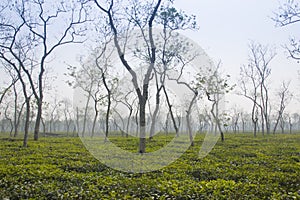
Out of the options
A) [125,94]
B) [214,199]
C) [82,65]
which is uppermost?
[82,65]

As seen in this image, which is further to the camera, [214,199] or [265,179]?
[265,179]

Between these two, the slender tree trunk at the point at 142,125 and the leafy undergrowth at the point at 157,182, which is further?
the slender tree trunk at the point at 142,125

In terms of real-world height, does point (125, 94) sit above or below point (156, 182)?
above

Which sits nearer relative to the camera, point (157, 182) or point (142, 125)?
point (157, 182)

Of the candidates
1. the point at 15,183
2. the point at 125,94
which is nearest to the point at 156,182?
the point at 15,183

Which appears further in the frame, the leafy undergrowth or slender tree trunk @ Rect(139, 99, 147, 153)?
slender tree trunk @ Rect(139, 99, 147, 153)

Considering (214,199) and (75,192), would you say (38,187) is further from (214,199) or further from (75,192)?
(214,199)

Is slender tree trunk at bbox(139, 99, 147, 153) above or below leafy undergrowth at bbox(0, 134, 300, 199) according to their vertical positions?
above

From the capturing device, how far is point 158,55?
26078 mm

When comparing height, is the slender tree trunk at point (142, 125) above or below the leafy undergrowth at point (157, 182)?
above

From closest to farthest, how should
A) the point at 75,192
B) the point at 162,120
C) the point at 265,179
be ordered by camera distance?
the point at 75,192 → the point at 265,179 → the point at 162,120

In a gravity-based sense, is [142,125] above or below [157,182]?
above

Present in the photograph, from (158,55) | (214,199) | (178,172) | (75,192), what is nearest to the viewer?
(214,199)

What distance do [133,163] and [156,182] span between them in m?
3.54
